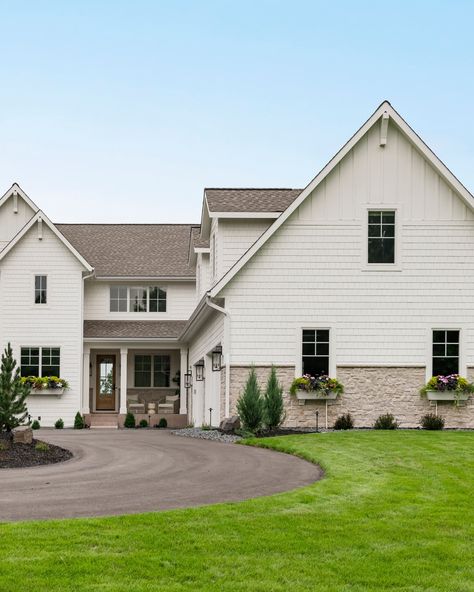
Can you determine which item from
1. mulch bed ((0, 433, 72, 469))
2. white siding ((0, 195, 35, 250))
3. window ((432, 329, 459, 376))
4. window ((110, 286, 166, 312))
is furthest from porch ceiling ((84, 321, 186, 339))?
mulch bed ((0, 433, 72, 469))

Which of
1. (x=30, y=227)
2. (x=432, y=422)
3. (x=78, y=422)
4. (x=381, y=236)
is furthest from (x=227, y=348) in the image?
(x=30, y=227)

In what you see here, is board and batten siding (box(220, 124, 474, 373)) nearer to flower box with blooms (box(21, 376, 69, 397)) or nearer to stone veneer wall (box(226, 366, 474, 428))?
stone veneer wall (box(226, 366, 474, 428))

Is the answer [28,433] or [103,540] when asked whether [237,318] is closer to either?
[28,433]

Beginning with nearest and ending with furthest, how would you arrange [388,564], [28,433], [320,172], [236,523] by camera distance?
[388,564]
[236,523]
[28,433]
[320,172]

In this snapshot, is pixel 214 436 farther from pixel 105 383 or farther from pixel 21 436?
pixel 105 383

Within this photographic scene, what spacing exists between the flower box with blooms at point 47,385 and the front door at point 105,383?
4121 mm

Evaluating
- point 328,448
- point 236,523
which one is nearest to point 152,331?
point 328,448

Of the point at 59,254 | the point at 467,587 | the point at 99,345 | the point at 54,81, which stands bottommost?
the point at 467,587

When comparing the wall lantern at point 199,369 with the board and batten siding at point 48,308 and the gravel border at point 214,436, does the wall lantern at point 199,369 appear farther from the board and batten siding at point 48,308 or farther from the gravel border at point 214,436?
the board and batten siding at point 48,308

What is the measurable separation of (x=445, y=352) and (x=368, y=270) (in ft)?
10.0

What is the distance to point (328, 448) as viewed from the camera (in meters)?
16.3

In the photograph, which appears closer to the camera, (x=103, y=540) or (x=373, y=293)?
(x=103, y=540)

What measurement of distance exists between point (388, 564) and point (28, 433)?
11.7m

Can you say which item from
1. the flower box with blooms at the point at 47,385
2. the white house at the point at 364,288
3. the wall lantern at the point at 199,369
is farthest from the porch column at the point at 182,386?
the white house at the point at 364,288
